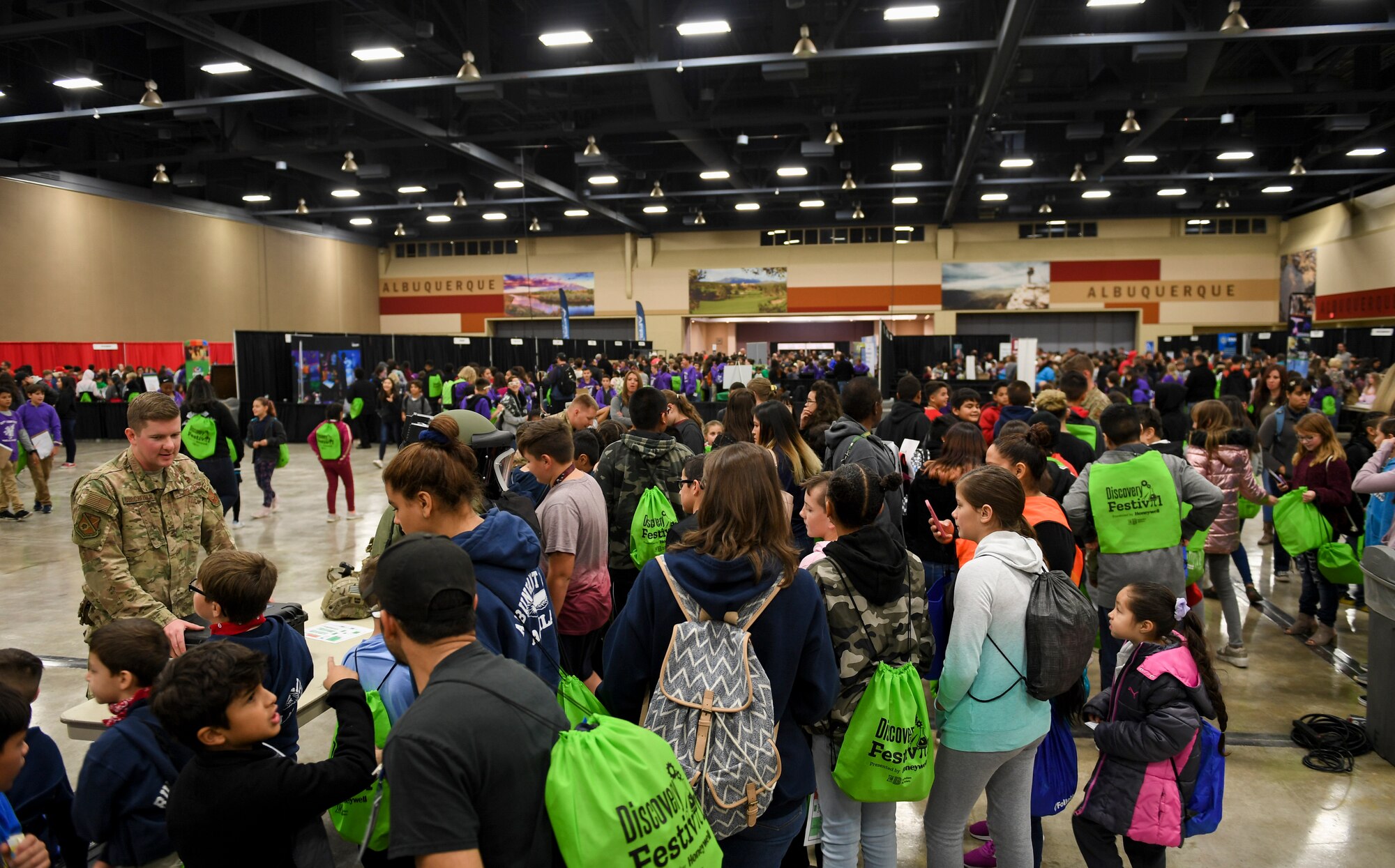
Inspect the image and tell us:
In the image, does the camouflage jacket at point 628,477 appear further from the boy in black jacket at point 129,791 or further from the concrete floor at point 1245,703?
the boy in black jacket at point 129,791

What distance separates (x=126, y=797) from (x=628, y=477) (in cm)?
214

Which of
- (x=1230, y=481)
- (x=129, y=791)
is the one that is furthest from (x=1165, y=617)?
(x=1230, y=481)

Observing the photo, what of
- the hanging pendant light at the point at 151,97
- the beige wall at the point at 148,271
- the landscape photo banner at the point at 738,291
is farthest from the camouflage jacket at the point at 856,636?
the landscape photo banner at the point at 738,291

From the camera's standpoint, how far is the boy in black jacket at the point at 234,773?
1.63 meters

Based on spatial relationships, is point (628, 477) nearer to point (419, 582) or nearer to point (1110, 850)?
point (1110, 850)

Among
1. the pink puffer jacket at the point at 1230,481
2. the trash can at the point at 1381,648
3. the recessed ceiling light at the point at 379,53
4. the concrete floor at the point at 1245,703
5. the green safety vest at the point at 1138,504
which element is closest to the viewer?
the concrete floor at the point at 1245,703

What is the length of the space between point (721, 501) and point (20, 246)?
21.3m

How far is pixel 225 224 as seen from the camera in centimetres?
2236

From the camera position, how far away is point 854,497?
2209mm

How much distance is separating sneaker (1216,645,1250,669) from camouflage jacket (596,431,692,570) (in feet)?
11.4

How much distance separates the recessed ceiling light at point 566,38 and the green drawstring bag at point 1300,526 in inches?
334

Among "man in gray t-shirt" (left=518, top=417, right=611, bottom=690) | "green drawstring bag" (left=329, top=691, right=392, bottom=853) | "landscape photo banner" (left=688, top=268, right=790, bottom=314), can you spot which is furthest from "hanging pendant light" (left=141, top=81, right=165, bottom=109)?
"landscape photo banner" (left=688, top=268, right=790, bottom=314)

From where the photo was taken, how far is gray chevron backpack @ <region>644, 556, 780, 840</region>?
175 centimetres

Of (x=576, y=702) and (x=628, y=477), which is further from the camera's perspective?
(x=628, y=477)
